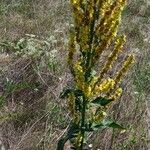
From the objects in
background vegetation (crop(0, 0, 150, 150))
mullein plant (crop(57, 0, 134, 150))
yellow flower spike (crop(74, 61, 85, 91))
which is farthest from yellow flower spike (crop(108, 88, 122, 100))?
background vegetation (crop(0, 0, 150, 150))

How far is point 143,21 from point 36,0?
1676 mm

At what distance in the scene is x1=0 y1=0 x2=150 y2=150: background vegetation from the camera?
153 inches

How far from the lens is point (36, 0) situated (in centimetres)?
696

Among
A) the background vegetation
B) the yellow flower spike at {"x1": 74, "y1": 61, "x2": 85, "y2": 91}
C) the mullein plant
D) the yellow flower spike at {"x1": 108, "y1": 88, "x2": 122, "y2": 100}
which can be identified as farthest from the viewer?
the background vegetation

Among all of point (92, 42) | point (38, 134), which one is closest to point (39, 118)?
point (38, 134)

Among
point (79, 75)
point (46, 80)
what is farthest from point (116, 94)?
point (46, 80)

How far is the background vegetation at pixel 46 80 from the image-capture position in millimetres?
3883

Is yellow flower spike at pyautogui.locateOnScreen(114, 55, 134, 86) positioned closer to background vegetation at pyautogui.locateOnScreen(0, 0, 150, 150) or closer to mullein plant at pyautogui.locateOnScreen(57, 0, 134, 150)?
mullein plant at pyautogui.locateOnScreen(57, 0, 134, 150)

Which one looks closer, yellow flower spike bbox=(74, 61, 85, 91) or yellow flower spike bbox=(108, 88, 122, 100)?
yellow flower spike bbox=(74, 61, 85, 91)

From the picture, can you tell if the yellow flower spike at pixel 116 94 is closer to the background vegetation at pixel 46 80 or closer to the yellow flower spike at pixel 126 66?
the yellow flower spike at pixel 126 66

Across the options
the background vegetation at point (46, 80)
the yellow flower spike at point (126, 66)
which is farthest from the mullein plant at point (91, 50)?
the background vegetation at point (46, 80)

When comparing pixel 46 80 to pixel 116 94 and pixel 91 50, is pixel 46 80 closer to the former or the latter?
pixel 116 94

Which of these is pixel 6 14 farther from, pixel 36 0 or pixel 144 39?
pixel 144 39

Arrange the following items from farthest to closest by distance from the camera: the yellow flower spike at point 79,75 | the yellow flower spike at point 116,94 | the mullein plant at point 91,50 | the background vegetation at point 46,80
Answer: the background vegetation at point 46,80, the yellow flower spike at point 116,94, the yellow flower spike at point 79,75, the mullein plant at point 91,50
